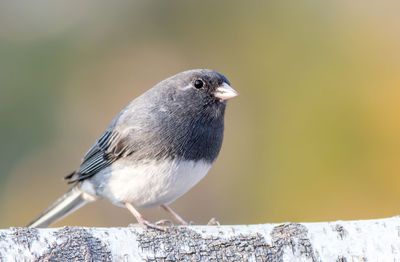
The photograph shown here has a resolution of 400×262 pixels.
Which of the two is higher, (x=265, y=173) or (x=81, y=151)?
(x=81, y=151)

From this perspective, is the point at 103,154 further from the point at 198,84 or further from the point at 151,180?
the point at 198,84

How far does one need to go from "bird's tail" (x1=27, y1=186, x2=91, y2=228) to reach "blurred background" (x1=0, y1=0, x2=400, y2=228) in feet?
4.23

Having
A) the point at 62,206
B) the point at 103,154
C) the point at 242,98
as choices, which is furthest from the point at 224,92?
the point at 242,98

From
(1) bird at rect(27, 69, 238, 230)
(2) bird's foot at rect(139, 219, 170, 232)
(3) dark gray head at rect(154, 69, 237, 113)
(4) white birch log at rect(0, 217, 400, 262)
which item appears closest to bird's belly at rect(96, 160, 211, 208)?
(1) bird at rect(27, 69, 238, 230)

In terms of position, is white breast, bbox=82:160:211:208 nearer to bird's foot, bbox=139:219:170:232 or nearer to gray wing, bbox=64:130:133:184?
gray wing, bbox=64:130:133:184

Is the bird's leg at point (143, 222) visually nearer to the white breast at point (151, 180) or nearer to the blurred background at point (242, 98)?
the white breast at point (151, 180)

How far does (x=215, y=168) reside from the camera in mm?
4504

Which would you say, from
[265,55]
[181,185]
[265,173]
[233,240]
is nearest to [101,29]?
[265,55]

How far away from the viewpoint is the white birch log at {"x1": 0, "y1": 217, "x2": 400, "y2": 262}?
1.72m

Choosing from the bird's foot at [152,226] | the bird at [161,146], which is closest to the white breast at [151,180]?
the bird at [161,146]

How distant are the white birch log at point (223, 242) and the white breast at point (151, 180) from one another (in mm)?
447

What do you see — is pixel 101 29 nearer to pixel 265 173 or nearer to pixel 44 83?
pixel 44 83

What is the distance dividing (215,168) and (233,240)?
2624mm

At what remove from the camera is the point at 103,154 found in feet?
8.89
